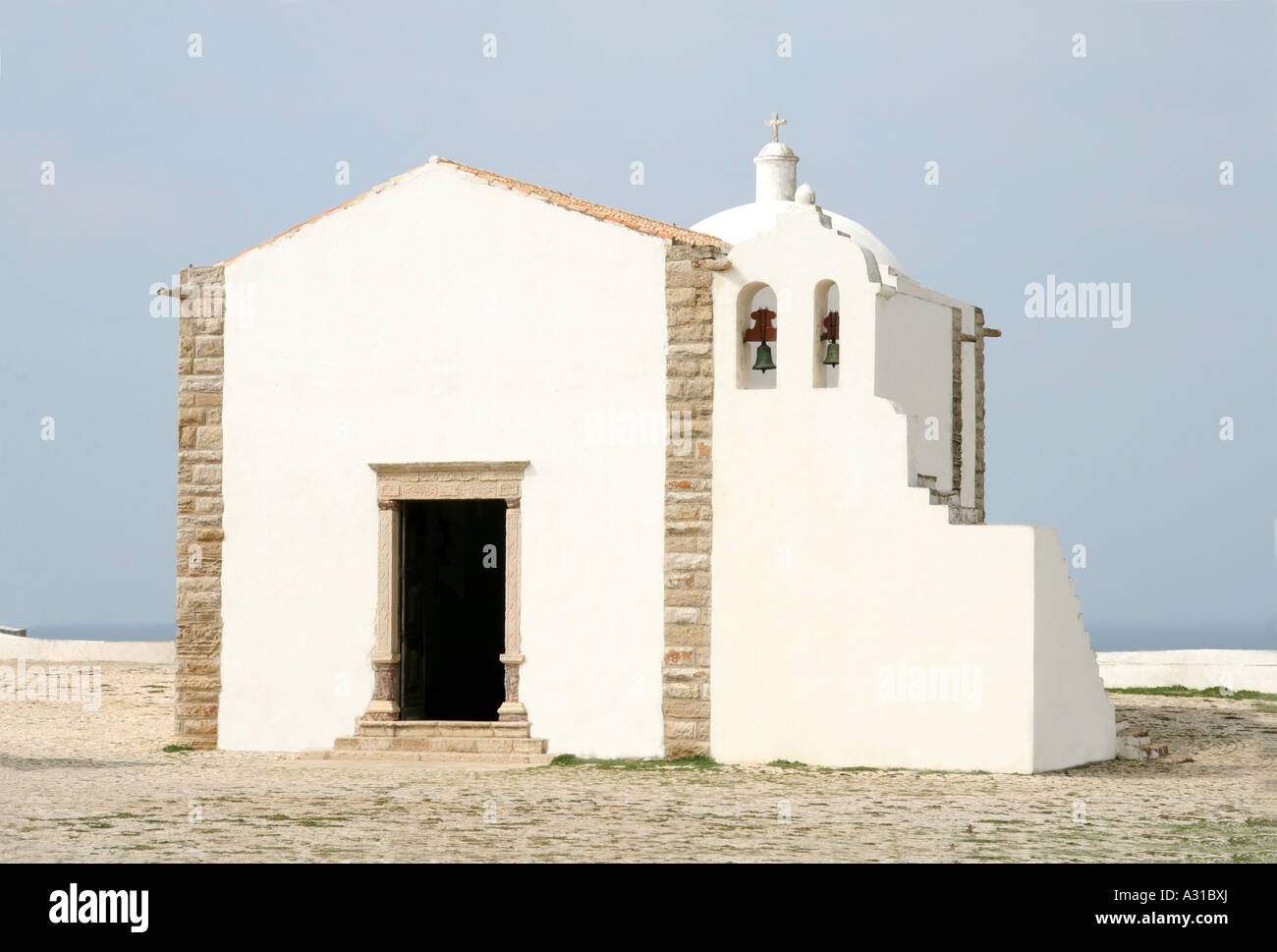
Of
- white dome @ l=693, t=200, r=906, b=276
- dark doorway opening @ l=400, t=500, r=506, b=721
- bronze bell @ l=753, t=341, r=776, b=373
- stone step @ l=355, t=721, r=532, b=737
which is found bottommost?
stone step @ l=355, t=721, r=532, b=737

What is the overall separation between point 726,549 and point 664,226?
4136 millimetres

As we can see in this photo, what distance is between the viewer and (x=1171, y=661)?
1057 inches

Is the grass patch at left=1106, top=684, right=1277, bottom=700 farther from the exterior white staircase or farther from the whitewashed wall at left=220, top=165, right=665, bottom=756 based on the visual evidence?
the exterior white staircase

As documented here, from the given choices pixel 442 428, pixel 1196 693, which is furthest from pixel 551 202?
pixel 1196 693

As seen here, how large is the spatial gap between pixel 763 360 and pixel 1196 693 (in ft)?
39.2

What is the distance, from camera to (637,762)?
16500mm

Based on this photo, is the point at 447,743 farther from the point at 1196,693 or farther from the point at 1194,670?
the point at 1194,670

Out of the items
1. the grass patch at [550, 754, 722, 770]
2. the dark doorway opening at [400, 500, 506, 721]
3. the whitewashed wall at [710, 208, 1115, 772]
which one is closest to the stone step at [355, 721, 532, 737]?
the grass patch at [550, 754, 722, 770]

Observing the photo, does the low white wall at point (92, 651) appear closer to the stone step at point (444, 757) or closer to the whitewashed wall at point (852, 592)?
the stone step at point (444, 757)

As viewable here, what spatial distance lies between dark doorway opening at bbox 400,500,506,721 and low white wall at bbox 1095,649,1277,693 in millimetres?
9764

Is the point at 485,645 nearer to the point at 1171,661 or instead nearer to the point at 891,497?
the point at 891,497

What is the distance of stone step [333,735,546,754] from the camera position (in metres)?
16.8

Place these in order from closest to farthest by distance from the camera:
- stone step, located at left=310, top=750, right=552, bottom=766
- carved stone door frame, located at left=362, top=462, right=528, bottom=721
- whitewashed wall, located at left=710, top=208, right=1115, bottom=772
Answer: whitewashed wall, located at left=710, top=208, right=1115, bottom=772, stone step, located at left=310, top=750, right=552, bottom=766, carved stone door frame, located at left=362, top=462, right=528, bottom=721
